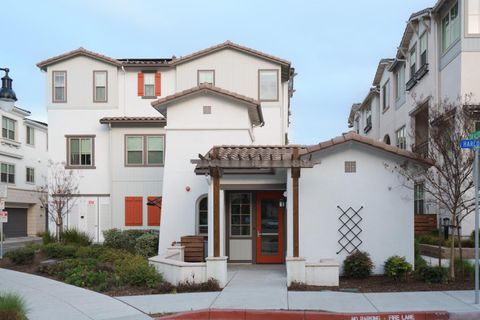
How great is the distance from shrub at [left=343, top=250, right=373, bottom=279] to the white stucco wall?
15.5 inches

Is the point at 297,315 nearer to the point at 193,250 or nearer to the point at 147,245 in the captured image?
the point at 193,250

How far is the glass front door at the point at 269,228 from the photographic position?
16.9 metres

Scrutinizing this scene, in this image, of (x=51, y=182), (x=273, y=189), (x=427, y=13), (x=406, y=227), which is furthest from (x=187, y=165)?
(x=427, y=13)

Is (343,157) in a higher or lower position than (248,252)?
higher

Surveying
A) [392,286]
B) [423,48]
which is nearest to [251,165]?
[392,286]

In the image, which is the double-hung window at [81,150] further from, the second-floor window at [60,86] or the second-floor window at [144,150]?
the second-floor window at [60,86]

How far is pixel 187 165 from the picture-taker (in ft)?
63.1

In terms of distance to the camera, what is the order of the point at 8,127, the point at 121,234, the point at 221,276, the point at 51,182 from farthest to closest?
the point at 8,127 < the point at 51,182 < the point at 121,234 < the point at 221,276

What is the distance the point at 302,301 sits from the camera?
11.0 m

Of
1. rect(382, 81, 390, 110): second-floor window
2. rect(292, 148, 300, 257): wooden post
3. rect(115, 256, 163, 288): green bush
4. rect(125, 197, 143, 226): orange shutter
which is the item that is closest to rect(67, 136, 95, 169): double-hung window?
rect(125, 197, 143, 226): orange shutter

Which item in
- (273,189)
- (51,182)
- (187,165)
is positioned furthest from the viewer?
(51,182)

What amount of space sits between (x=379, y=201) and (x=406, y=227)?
3.20ft

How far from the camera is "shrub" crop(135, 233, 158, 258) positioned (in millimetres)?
19750

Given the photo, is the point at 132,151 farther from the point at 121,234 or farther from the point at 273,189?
the point at 273,189
